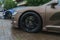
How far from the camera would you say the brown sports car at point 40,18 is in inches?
245

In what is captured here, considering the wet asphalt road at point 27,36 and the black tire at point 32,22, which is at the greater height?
the black tire at point 32,22

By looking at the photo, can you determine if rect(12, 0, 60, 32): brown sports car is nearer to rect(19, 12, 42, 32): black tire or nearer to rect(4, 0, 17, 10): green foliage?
rect(19, 12, 42, 32): black tire

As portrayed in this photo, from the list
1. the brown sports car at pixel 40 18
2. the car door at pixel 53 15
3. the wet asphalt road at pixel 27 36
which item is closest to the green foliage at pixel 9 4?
the brown sports car at pixel 40 18

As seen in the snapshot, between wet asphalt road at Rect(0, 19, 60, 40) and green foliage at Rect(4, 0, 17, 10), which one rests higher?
green foliage at Rect(4, 0, 17, 10)

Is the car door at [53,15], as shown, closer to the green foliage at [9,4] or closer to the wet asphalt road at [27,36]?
the wet asphalt road at [27,36]

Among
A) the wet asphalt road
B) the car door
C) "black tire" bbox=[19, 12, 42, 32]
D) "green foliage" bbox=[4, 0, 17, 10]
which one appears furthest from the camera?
"green foliage" bbox=[4, 0, 17, 10]

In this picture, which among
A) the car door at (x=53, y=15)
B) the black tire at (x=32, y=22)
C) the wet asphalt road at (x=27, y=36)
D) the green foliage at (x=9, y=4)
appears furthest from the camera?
the green foliage at (x=9, y=4)

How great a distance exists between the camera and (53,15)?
6219 millimetres

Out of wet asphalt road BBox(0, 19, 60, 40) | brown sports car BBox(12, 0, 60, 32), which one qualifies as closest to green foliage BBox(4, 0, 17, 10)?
brown sports car BBox(12, 0, 60, 32)

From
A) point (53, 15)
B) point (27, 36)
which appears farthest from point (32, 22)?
point (53, 15)

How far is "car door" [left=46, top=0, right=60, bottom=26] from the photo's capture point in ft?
20.3

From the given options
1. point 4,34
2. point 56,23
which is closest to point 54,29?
point 56,23

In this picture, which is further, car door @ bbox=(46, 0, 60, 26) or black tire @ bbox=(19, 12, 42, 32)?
black tire @ bbox=(19, 12, 42, 32)

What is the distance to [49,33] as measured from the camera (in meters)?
6.62
